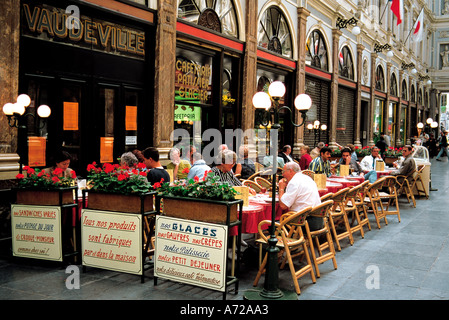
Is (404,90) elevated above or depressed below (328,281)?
above

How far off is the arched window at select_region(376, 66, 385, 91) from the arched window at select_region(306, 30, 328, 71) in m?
9.13

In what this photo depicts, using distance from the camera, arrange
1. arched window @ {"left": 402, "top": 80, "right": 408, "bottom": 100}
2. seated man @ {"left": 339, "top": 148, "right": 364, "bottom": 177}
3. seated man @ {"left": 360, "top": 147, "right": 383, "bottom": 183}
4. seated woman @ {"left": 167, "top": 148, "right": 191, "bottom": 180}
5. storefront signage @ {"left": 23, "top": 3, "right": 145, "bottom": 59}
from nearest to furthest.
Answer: storefront signage @ {"left": 23, "top": 3, "right": 145, "bottom": 59}, seated woman @ {"left": 167, "top": 148, "right": 191, "bottom": 180}, seated man @ {"left": 339, "top": 148, "right": 364, "bottom": 177}, seated man @ {"left": 360, "top": 147, "right": 383, "bottom": 183}, arched window @ {"left": 402, "top": 80, "right": 408, "bottom": 100}

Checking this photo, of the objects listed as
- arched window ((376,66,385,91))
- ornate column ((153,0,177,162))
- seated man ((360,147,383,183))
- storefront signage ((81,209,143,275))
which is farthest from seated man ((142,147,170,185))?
arched window ((376,66,385,91))

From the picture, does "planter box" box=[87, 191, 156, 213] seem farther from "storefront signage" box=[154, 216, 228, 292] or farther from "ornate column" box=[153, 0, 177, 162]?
"ornate column" box=[153, 0, 177, 162]

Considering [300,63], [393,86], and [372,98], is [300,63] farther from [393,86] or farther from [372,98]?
[393,86]

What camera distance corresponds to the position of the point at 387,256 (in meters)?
6.30

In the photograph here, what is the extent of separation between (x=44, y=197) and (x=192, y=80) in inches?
220

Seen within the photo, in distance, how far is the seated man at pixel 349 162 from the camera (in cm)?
1009

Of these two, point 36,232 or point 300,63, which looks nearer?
point 36,232

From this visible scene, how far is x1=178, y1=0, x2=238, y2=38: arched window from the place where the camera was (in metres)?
9.73

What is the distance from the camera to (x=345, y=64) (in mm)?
20000

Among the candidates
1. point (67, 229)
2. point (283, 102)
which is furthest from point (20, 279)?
point (283, 102)

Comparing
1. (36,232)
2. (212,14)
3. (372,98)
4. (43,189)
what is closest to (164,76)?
(212,14)
